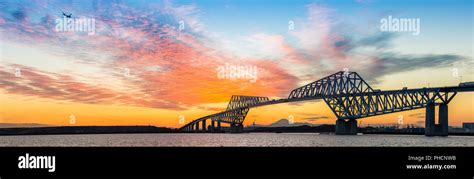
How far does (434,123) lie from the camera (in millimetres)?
148000

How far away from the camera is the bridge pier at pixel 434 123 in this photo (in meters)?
146

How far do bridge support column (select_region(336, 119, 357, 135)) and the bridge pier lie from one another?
44.0m

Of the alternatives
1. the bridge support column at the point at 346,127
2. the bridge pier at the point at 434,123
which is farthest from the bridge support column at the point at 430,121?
the bridge support column at the point at 346,127

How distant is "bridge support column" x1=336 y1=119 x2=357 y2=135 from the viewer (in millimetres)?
193875

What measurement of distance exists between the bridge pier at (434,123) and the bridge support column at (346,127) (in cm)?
4401

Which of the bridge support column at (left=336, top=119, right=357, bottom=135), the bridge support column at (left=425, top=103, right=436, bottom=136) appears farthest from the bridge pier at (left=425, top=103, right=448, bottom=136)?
the bridge support column at (left=336, top=119, right=357, bottom=135)

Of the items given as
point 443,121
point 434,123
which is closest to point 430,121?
point 434,123

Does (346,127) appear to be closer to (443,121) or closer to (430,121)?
(430,121)

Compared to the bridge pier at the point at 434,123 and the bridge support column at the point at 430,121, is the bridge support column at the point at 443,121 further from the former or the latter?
the bridge support column at the point at 430,121

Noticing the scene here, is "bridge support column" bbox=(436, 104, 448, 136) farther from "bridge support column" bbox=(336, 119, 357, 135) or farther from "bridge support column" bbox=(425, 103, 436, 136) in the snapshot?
"bridge support column" bbox=(336, 119, 357, 135)
